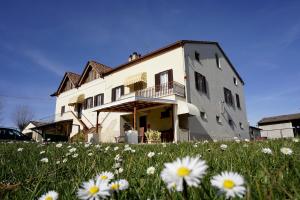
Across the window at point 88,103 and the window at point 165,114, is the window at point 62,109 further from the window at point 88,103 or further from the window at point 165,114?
the window at point 165,114

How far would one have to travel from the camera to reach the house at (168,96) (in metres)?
18.5

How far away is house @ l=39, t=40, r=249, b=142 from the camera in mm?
18453

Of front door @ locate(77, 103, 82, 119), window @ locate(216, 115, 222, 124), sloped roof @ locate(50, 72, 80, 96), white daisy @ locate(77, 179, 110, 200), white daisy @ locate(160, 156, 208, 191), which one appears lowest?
white daisy @ locate(77, 179, 110, 200)

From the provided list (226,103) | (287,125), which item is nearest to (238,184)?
(226,103)

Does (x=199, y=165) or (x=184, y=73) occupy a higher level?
(x=184, y=73)

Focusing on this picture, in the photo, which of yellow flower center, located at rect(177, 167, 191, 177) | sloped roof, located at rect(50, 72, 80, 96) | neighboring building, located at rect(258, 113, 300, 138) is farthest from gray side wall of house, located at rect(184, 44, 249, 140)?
yellow flower center, located at rect(177, 167, 191, 177)

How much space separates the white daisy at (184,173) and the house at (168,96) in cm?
1558

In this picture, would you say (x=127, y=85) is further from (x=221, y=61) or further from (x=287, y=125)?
(x=287, y=125)

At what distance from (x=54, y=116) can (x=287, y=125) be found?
3553 cm

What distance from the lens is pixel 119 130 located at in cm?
2270

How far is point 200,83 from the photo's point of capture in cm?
2081

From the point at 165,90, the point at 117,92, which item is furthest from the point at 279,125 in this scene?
the point at 165,90

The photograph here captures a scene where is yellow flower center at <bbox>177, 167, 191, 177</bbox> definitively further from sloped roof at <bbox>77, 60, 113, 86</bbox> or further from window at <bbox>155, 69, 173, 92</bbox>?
sloped roof at <bbox>77, 60, 113, 86</bbox>

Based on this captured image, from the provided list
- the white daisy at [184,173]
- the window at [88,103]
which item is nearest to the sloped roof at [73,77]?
the window at [88,103]
